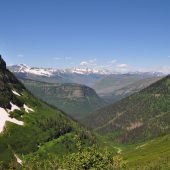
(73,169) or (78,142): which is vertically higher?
(78,142)

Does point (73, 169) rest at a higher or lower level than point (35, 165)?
higher

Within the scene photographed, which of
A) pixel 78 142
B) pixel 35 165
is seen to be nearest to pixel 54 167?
pixel 35 165

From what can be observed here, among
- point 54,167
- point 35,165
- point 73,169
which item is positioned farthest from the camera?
point 35,165

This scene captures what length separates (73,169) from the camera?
93125 millimetres

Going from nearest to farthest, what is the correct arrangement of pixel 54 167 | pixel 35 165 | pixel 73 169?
pixel 73 169
pixel 54 167
pixel 35 165

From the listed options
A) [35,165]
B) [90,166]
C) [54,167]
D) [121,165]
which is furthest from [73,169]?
[35,165]

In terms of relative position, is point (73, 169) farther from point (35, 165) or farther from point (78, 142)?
point (35, 165)

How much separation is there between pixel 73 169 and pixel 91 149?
22.6ft

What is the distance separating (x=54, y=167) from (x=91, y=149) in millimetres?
32839

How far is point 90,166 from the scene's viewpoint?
307ft

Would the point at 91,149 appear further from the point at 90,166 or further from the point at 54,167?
the point at 54,167

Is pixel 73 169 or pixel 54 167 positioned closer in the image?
pixel 73 169

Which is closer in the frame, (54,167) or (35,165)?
(54,167)

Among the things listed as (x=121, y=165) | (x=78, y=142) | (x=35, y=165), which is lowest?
(x=35, y=165)
